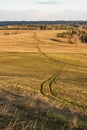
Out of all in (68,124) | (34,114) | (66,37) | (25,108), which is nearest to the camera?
(68,124)

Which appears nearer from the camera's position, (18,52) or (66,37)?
(18,52)

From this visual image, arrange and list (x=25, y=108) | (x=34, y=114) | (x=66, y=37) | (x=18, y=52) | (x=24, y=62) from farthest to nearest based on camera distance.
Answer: (x=66, y=37), (x=18, y=52), (x=24, y=62), (x=25, y=108), (x=34, y=114)

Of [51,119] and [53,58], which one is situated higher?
[51,119]

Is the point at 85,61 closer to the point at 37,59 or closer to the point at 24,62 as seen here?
the point at 37,59

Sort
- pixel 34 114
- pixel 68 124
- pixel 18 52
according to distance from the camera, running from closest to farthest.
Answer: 1. pixel 68 124
2. pixel 34 114
3. pixel 18 52

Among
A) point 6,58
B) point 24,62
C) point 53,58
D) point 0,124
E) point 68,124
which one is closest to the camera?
point 0,124

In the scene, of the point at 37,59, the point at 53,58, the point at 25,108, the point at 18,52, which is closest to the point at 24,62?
the point at 37,59

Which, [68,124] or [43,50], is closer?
[68,124]

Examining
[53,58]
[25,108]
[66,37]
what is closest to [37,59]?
[53,58]

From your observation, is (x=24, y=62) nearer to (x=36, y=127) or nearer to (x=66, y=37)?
(x=36, y=127)
